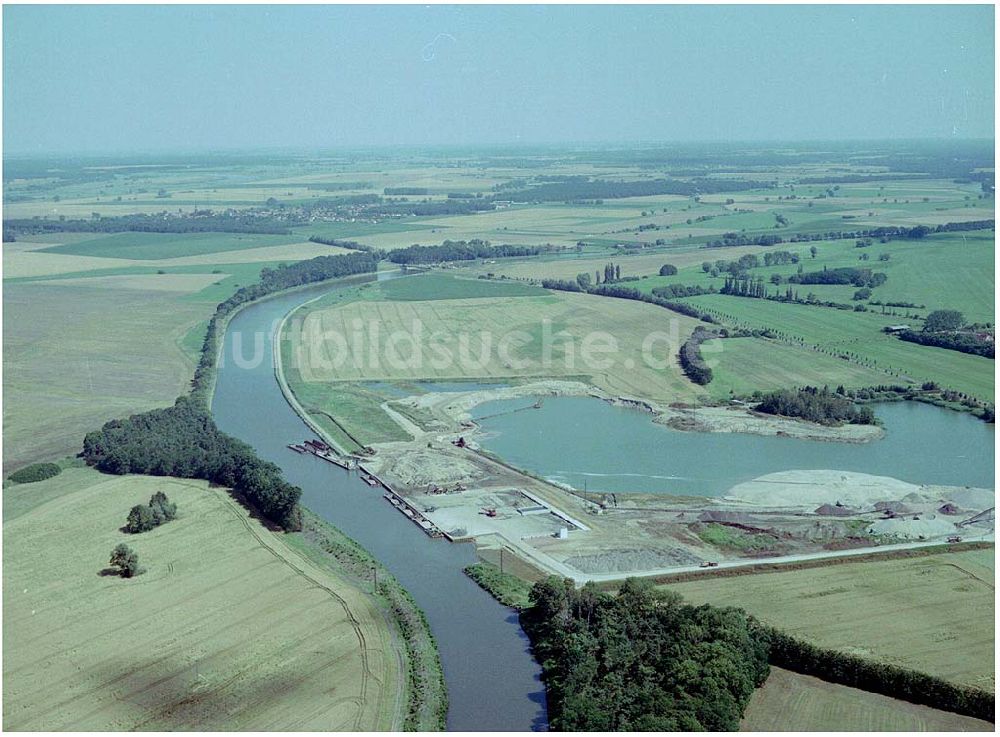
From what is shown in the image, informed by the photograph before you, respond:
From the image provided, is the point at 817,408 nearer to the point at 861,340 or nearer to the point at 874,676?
the point at 861,340

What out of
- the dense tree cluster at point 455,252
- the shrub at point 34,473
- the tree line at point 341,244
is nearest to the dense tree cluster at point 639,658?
the shrub at point 34,473

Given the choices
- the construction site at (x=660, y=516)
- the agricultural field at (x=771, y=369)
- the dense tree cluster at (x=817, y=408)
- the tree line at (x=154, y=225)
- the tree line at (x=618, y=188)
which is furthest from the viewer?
the tree line at (x=618, y=188)

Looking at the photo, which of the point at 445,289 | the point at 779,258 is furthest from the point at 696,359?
the point at 779,258

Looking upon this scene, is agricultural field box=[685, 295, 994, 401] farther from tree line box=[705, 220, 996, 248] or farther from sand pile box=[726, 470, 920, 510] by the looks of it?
tree line box=[705, 220, 996, 248]

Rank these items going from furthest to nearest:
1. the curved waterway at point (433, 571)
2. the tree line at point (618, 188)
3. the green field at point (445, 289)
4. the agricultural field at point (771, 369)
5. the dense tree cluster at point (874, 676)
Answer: the tree line at point (618, 188) < the green field at point (445, 289) < the agricultural field at point (771, 369) < the curved waterway at point (433, 571) < the dense tree cluster at point (874, 676)

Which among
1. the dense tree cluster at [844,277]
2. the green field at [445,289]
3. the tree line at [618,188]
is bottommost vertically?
the green field at [445,289]

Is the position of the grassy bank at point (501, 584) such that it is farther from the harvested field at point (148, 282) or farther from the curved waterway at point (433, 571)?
the harvested field at point (148, 282)

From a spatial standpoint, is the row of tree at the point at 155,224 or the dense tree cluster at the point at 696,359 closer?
the dense tree cluster at the point at 696,359
